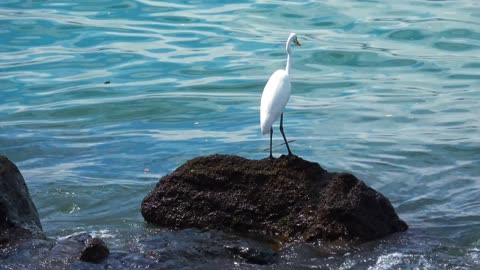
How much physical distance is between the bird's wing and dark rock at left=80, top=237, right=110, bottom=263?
75.2 inches

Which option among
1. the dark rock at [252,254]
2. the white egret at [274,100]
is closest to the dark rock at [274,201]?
the white egret at [274,100]

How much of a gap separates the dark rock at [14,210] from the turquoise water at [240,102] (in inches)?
25.8

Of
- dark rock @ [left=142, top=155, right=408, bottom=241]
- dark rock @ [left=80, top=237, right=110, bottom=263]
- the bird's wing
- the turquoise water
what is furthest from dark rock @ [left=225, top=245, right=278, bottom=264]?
the bird's wing

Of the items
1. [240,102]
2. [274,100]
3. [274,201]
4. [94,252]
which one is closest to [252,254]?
[274,201]

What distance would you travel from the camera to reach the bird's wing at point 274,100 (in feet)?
24.5

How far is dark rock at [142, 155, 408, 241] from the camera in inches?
269

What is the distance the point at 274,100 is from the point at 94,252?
7.16ft

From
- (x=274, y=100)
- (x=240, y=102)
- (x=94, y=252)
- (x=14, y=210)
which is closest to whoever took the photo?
(x=94, y=252)

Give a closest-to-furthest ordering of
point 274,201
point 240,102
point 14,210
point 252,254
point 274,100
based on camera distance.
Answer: point 252,254, point 14,210, point 274,201, point 274,100, point 240,102

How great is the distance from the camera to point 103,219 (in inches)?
318

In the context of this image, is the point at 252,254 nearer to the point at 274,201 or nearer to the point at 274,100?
the point at 274,201

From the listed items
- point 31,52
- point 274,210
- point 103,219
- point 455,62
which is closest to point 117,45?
point 31,52

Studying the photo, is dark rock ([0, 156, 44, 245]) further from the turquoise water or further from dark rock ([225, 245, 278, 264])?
dark rock ([225, 245, 278, 264])

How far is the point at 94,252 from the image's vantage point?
5.98 metres
